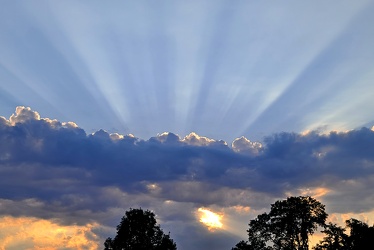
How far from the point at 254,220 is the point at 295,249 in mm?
12236

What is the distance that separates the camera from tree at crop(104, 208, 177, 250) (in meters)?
107

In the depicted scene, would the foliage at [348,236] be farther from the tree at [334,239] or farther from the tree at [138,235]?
the tree at [138,235]

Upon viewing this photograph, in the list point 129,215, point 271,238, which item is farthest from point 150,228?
point 271,238

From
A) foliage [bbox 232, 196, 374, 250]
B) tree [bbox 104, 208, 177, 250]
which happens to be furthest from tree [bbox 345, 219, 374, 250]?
tree [bbox 104, 208, 177, 250]

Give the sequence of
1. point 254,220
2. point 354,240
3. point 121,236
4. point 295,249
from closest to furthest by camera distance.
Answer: point 354,240
point 295,249
point 254,220
point 121,236

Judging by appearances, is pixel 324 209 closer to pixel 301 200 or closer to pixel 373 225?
pixel 301 200

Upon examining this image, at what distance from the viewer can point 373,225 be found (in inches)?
3290

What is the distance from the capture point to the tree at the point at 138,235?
350ft

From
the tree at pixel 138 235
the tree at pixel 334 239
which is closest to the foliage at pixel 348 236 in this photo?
the tree at pixel 334 239

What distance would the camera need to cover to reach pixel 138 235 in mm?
108062

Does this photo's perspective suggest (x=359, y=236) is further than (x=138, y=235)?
No

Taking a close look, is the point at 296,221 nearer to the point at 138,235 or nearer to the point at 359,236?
the point at 359,236

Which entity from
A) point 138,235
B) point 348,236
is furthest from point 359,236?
point 138,235

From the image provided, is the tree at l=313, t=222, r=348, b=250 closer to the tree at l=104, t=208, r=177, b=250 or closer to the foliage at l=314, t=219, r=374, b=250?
the foliage at l=314, t=219, r=374, b=250
